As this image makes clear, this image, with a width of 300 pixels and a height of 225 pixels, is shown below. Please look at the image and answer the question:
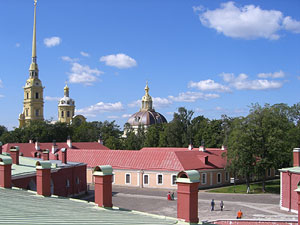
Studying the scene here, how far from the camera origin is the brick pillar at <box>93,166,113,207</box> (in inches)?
472

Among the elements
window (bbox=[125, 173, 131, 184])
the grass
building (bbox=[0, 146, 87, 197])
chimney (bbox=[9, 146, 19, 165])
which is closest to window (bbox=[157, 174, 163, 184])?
window (bbox=[125, 173, 131, 184])

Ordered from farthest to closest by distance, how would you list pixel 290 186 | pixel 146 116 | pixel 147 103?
pixel 147 103, pixel 146 116, pixel 290 186

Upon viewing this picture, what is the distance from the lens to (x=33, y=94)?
108875 mm

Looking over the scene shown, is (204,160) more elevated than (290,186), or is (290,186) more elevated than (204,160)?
(204,160)

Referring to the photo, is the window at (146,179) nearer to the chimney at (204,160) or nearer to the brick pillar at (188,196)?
the chimney at (204,160)

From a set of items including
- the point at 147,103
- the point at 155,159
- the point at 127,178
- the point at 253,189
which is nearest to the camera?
the point at 253,189

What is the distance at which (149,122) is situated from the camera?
396 ft

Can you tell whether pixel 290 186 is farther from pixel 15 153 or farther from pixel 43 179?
pixel 43 179

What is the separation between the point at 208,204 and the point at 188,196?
963 inches

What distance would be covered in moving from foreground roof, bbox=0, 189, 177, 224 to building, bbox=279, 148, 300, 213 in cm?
2198

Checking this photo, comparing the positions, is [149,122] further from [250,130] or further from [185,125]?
[250,130]

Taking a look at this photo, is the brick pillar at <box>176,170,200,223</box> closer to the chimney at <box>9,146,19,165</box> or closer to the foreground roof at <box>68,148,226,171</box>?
the chimney at <box>9,146,19,165</box>

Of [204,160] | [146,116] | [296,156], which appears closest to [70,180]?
[204,160]

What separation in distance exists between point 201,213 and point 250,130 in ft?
47.5
